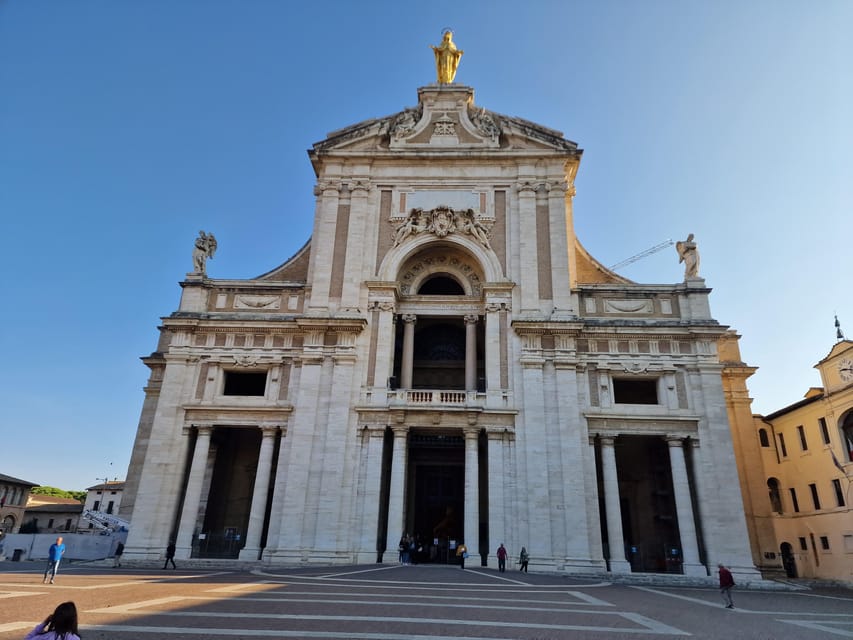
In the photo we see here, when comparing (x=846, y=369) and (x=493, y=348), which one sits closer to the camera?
(x=493, y=348)

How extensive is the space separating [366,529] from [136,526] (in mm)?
10740

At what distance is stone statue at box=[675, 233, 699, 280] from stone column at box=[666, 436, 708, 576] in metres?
9.13

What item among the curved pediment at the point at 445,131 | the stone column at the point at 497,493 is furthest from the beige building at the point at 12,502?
the stone column at the point at 497,493

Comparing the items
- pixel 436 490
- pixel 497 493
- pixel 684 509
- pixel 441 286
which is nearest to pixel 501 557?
pixel 497 493

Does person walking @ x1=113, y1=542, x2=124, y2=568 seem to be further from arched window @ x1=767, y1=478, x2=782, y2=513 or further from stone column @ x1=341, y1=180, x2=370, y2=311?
arched window @ x1=767, y1=478, x2=782, y2=513

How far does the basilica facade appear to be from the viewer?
25984 millimetres

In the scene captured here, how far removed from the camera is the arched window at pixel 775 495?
38.7 metres

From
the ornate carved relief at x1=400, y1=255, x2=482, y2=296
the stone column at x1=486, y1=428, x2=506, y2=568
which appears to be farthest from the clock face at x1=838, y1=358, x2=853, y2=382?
the ornate carved relief at x1=400, y1=255, x2=482, y2=296

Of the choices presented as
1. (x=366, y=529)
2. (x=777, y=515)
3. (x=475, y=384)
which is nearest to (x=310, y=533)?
(x=366, y=529)

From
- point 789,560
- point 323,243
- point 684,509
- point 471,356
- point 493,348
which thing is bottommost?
point 789,560

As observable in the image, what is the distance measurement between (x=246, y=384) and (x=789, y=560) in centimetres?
3605

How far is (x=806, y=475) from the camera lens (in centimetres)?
3581

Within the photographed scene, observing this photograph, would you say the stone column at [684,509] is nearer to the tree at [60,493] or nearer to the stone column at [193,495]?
the stone column at [193,495]

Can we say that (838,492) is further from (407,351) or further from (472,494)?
(407,351)
